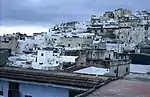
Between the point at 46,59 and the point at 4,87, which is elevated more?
the point at 46,59

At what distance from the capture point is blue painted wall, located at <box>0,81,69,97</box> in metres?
11.4

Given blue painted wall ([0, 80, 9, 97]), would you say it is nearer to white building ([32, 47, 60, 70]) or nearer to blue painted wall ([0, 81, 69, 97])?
blue painted wall ([0, 81, 69, 97])

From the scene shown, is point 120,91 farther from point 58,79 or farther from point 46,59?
point 46,59

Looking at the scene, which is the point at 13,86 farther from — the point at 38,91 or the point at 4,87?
the point at 38,91

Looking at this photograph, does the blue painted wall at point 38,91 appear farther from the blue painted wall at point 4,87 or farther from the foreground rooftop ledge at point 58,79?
the foreground rooftop ledge at point 58,79

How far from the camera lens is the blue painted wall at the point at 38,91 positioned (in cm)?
1143

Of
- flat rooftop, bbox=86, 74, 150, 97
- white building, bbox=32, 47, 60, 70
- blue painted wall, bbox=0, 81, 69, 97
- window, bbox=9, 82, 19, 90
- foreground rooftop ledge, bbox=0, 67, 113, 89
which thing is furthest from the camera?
white building, bbox=32, 47, 60, 70

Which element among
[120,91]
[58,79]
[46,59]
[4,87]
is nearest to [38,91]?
[58,79]

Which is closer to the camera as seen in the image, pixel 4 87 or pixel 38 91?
pixel 38 91

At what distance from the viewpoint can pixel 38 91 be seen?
12.0 metres

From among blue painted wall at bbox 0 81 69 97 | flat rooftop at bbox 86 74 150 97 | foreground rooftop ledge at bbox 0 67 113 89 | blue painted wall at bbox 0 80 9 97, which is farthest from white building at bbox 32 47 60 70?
flat rooftop at bbox 86 74 150 97

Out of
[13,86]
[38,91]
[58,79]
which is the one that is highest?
[58,79]

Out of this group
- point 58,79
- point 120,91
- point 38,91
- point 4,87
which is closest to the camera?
point 120,91

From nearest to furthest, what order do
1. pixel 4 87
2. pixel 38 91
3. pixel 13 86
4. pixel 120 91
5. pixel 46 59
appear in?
pixel 120 91
pixel 38 91
pixel 13 86
pixel 4 87
pixel 46 59
